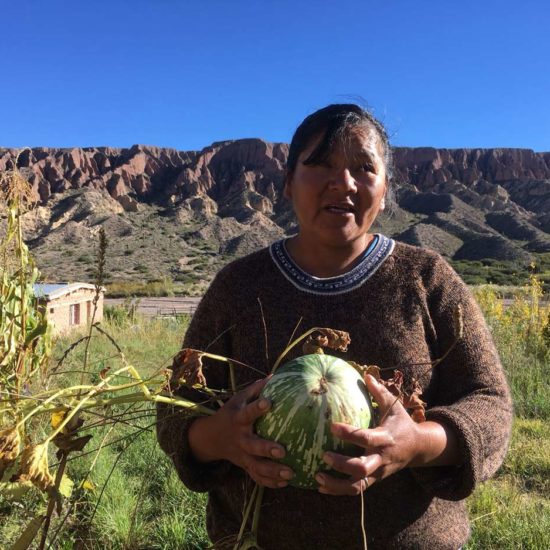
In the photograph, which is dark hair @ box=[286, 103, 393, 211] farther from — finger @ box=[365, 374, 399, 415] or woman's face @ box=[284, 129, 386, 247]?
finger @ box=[365, 374, 399, 415]

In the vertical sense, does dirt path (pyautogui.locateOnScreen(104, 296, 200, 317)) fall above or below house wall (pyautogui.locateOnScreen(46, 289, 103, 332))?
below

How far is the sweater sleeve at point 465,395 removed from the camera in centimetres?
146

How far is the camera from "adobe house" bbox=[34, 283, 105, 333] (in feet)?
40.2

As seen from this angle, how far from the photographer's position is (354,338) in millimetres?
1711

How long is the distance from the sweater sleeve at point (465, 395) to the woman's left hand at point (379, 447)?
0.18 metres

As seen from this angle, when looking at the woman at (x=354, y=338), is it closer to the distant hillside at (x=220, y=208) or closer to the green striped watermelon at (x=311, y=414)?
the green striped watermelon at (x=311, y=414)

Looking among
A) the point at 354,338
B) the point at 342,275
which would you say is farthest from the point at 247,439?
the point at 342,275

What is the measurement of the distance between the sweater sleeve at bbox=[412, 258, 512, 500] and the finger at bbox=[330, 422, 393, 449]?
1.22 ft

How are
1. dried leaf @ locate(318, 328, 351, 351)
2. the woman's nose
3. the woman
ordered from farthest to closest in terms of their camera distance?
the woman's nose, the woman, dried leaf @ locate(318, 328, 351, 351)

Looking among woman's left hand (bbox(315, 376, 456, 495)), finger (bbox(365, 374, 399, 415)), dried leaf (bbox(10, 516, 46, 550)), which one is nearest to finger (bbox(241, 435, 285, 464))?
woman's left hand (bbox(315, 376, 456, 495))

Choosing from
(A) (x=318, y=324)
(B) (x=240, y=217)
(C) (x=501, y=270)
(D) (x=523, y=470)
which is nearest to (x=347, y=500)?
(A) (x=318, y=324)

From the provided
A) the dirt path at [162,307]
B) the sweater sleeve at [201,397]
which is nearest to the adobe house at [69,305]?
the dirt path at [162,307]

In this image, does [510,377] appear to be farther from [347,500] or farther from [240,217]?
[240,217]

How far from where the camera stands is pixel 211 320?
1.85 m
